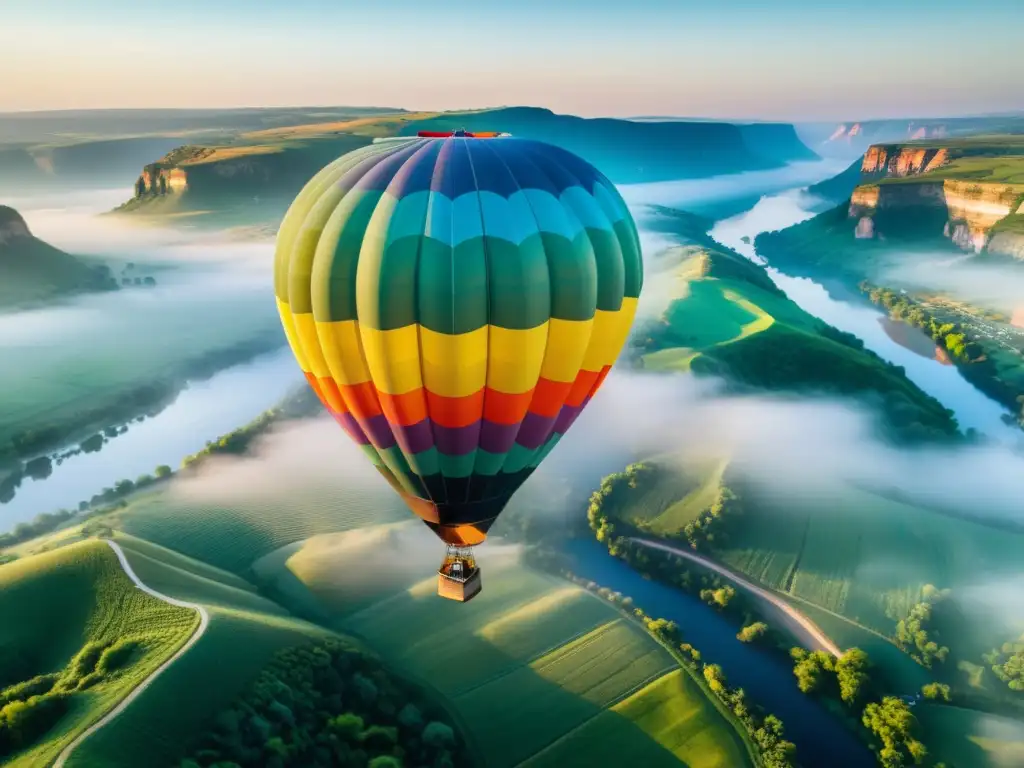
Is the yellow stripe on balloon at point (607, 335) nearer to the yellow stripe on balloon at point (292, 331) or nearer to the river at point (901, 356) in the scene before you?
the yellow stripe on balloon at point (292, 331)

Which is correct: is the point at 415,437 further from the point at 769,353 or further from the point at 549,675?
the point at 769,353

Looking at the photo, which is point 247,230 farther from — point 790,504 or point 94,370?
point 790,504

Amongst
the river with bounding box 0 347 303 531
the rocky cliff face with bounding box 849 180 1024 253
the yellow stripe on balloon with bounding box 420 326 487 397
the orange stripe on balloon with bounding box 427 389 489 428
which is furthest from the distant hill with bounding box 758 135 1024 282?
the yellow stripe on balloon with bounding box 420 326 487 397

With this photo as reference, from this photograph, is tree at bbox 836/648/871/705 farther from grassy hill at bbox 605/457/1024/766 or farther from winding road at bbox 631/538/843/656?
winding road at bbox 631/538/843/656

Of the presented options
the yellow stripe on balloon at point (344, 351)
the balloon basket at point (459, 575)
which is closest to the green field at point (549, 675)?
the balloon basket at point (459, 575)

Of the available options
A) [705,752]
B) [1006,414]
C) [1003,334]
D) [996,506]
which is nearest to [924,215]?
[1003,334]
